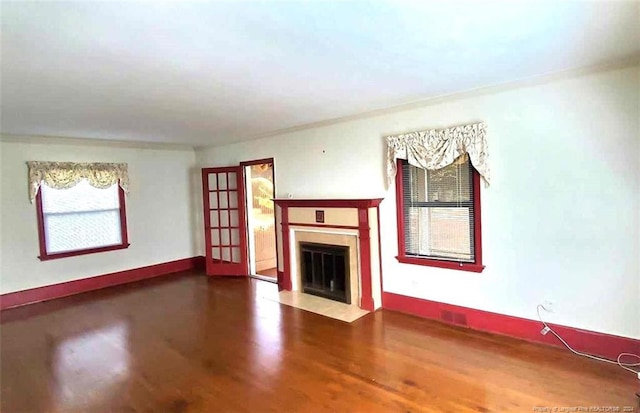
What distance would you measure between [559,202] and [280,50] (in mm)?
2679

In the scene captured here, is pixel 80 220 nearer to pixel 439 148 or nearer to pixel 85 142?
pixel 85 142

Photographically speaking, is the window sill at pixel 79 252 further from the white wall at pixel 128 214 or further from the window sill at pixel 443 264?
the window sill at pixel 443 264

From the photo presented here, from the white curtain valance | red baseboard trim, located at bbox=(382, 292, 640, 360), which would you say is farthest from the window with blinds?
red baseboard trim, located at bbox=(382, 292, 640, 360)

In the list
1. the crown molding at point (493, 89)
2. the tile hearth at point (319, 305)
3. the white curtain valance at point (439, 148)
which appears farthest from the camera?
the tile hearth at point (319, 305)

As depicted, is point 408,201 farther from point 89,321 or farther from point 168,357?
point 89,321

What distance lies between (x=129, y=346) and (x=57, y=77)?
2545 mm

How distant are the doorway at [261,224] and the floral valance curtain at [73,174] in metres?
2.12

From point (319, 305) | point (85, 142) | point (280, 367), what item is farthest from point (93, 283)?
point (280, 367)

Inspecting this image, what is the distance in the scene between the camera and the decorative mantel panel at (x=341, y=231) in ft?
14.5

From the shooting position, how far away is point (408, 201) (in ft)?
13.9

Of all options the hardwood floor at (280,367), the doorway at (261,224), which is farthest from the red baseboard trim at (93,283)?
the doorway at (261,224)

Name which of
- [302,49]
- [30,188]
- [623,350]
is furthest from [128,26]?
[30,188]

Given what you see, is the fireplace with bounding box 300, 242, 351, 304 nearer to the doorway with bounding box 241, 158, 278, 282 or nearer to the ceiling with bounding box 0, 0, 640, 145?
the doorway with bounding box 241, 158, 278, 282

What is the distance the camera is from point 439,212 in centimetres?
399
